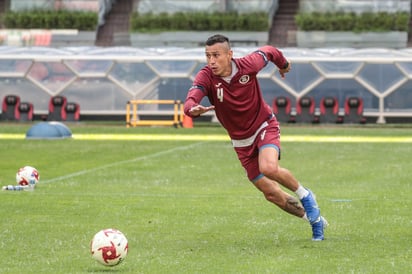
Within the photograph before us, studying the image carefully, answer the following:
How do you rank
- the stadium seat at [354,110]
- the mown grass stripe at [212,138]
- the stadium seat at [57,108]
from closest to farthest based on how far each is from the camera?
1. the mown grass stripe at [212,138]
2. the stadium seat at [354,110]
3. the stadium seat at [57,108]

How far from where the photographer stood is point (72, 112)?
45.2 m

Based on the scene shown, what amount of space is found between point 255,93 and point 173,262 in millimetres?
2514

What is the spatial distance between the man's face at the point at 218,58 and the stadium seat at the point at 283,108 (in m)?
30.8

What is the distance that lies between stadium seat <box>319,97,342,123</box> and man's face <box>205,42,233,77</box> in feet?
102

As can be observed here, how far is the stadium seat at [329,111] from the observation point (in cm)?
4431

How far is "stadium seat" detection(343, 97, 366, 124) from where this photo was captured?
145 feet

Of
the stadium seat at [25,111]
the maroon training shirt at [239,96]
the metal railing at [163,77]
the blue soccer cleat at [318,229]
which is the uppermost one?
the maroon training shirt at [239,96]

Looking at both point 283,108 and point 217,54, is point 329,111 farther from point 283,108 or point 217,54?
point 217,54

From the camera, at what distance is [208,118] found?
4581cm

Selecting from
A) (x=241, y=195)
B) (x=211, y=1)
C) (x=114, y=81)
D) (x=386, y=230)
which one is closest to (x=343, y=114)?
(x=114, y=81)

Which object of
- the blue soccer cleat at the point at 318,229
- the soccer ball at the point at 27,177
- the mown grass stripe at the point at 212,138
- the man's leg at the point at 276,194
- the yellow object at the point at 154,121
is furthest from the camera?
the yellow object at the point at 154,121

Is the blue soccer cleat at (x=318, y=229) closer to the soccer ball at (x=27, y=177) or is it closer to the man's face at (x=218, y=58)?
the man's face at (x=218, y=58)

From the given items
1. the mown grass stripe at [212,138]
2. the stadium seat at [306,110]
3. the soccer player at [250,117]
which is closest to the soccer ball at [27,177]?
the soccer player at [250,117]

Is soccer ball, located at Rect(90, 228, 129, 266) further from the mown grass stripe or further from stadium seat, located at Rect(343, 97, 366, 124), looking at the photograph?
stadium seat, located at Rect(343, 97, 366, 124)
